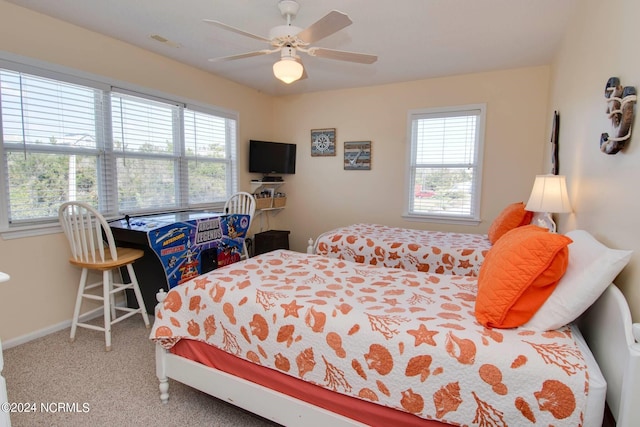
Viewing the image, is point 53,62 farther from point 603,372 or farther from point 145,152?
point 603,372

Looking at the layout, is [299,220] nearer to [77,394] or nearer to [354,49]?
[354,49]

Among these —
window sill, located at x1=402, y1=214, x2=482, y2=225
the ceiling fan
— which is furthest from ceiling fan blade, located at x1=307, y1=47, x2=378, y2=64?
window sill, located at x1=402, y1=214, x2=482, y2=225

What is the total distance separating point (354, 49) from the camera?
9.97ft

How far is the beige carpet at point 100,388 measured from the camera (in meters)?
1.73

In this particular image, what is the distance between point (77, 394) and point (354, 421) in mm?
1649

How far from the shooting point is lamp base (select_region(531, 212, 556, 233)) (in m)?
2.36

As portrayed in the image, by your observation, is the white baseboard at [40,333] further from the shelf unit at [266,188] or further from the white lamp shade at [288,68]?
the white lamp shade at [288,68]

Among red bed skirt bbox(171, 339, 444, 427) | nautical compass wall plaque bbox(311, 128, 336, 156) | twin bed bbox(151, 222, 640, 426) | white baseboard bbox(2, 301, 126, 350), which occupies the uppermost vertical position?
nautical compass wall plaque bbox(311, 128, 336, 156)

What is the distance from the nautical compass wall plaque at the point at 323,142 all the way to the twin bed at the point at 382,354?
9.50ft

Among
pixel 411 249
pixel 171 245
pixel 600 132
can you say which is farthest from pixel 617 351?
pixel 171 245

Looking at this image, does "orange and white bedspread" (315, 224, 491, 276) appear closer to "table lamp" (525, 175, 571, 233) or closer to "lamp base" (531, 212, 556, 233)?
"lamp base" (531, 212, 556, 233)

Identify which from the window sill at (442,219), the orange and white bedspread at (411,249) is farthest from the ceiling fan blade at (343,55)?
the window sill at (442,219)

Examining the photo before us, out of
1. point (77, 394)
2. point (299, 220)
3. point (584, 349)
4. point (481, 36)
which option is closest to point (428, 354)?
point (584, 349)

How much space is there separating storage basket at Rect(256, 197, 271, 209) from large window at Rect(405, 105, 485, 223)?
6.14ft
